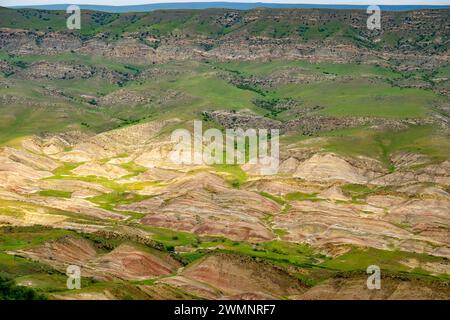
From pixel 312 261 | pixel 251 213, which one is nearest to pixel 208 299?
pixel 312 261

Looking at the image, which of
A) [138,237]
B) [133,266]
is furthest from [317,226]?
[133,266]

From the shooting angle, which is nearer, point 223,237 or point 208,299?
point 208,299

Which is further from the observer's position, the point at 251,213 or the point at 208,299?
the point at 251,213

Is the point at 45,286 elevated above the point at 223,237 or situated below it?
above
